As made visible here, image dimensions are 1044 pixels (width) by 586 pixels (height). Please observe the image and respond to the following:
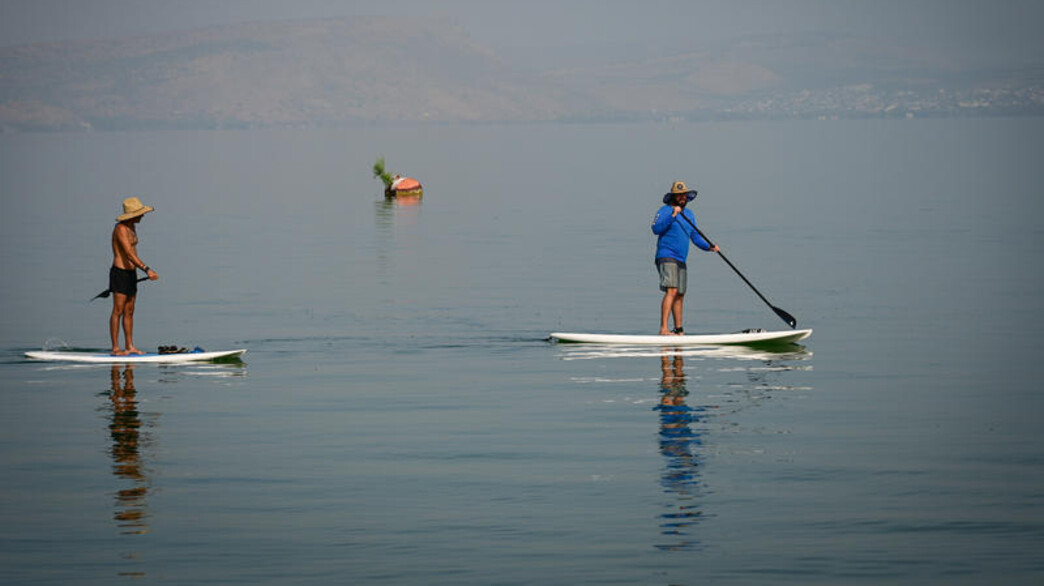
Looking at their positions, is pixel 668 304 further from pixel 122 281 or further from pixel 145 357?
pixel 122 281

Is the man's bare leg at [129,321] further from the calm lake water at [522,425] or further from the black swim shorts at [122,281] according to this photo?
the calm lake water at [522,425]

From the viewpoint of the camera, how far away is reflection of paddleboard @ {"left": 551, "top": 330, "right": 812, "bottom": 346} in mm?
27125

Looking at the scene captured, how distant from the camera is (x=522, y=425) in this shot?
21.2 metres

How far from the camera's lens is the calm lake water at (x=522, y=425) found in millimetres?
15609

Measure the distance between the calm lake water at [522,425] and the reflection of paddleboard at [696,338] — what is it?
1.00 feet

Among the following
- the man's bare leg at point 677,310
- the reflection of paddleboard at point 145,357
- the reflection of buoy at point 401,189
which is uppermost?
the reflection of buoy at point 401,189

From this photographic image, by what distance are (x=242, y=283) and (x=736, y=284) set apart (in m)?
11.2

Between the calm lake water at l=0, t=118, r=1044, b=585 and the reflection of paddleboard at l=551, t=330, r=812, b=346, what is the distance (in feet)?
1.00

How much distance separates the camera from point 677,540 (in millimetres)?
15844

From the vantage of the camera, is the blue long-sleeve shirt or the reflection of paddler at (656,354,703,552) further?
the blue long-sleeve shirt

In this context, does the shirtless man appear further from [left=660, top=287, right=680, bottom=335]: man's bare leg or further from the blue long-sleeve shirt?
[left=660, top=287, right=680, bottom=335]: man's bare leg

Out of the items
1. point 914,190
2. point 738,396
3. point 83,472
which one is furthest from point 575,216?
point 83,472

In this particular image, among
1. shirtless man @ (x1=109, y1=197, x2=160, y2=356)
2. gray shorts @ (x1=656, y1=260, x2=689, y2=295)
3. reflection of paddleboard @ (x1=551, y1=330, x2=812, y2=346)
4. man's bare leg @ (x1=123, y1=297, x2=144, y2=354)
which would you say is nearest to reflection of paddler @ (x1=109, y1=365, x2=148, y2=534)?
man's bare leg @ (x1=123, y1=297, x2=144, y2=354)

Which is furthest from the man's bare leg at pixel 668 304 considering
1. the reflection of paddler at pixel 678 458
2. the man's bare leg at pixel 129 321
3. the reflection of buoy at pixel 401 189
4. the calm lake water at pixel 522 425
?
the reflection of buoy at pixel 401 189
